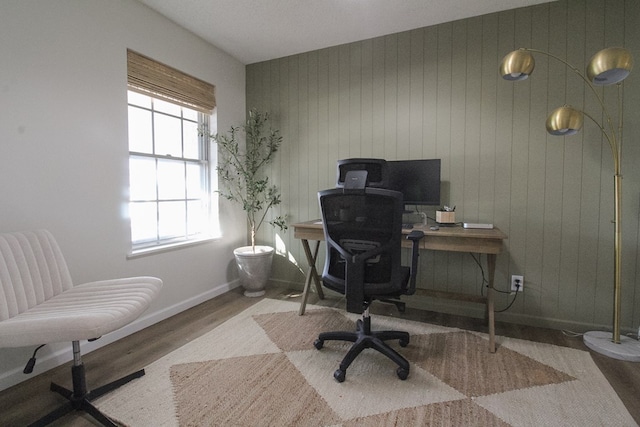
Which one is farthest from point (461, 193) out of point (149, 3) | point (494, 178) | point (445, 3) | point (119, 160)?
point (149, 3)

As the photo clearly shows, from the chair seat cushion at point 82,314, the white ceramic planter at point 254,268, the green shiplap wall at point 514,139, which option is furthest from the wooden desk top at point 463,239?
the chair seat cushion at point 82,314

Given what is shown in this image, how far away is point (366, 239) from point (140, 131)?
6.98 feet

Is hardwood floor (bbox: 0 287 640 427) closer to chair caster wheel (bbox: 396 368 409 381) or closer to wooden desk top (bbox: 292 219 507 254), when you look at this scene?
wooden desk top (bbox: 292 219 507 254)

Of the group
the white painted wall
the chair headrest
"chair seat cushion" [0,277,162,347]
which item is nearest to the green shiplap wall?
the chair headrest

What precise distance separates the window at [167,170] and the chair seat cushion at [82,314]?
2.98 ft

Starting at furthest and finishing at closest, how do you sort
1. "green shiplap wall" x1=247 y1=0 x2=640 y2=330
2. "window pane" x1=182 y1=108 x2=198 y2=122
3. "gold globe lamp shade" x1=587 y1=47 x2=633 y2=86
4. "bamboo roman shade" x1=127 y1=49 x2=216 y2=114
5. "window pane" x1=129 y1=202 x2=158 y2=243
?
"window pane" x1=182 y1=108 x2=198 y2=122, "window pane" x1=129 y1=202 x2=158 y2=243, "bamboo roman shade" x1=127 y1=49 x2=216 y2=114, "green shiplap wall" x1=247 y1=0 x2=640 y2=330, "gold globe lamp shade" x1=587 y1=47 x2=633 y2=86

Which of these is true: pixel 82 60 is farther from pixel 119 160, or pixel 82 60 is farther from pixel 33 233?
pixel 33 233

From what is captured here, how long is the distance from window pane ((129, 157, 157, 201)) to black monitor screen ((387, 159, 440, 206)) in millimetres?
2085

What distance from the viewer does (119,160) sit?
90.9 inches

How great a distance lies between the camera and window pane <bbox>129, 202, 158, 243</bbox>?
8.36 ft

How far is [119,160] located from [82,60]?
0.68 meters

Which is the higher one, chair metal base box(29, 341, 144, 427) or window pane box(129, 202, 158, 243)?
window pane box(129, 202, 158, 243)

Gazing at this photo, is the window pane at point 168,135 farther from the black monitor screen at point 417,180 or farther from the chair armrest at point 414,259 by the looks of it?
the chair armrest at point 414,259

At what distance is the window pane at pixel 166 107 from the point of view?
2.72 m
